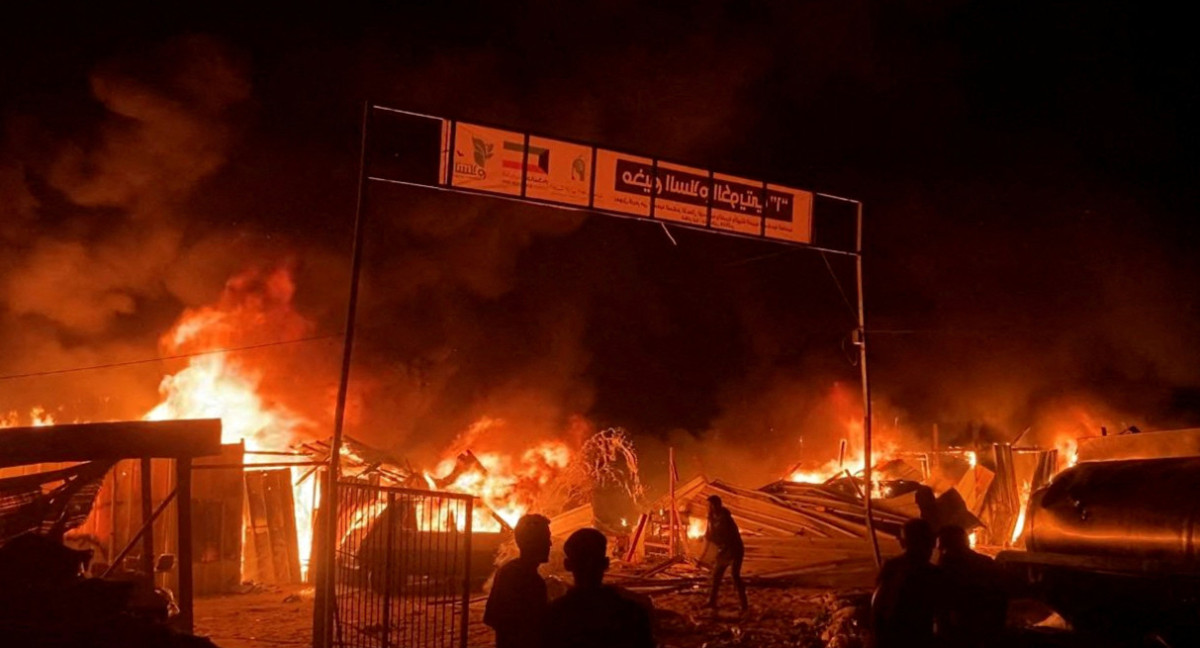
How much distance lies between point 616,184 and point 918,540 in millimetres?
7738

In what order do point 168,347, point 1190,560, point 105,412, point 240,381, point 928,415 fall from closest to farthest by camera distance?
point 1190,560
point 240,381
point 168,347
point 105,412
point 928,415

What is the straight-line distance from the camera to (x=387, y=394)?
28328 mm

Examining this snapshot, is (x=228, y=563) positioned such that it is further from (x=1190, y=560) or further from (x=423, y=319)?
(x=423, y=319)

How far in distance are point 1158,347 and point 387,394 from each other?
2658 cm

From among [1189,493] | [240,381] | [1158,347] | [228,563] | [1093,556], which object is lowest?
[228,563]

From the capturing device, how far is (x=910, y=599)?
14.8 ft

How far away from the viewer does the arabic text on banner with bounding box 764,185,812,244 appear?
12.9m

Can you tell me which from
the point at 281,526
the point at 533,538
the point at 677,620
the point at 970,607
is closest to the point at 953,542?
the point at 970,607

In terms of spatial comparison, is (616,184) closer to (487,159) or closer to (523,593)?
(487,159)

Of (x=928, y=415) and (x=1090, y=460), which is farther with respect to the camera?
(x=928, y=415)

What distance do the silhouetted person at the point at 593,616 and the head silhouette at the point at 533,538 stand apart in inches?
36.7

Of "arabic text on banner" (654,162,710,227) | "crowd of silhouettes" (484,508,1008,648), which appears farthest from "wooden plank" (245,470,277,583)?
"crowd of silhouettes" (484,508,1008,648)

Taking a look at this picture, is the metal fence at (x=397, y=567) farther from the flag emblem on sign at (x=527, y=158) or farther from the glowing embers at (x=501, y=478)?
the flag emblem on sign at (x=527, y=158)

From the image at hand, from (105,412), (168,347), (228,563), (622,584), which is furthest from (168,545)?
(105,412)
